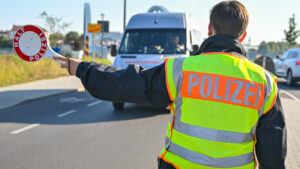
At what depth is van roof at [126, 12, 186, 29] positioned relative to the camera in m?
10.4

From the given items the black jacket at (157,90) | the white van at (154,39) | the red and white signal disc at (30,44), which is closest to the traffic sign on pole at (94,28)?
the white van at (154,39)

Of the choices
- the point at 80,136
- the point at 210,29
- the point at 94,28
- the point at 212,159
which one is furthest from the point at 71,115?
the point at 94,28

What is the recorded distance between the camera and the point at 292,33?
5484 centimetres

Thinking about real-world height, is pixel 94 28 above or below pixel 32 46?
above

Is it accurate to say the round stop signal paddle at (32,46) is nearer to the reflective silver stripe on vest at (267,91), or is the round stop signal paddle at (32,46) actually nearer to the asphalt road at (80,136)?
the reflective silver stripe on vest at (267,91)

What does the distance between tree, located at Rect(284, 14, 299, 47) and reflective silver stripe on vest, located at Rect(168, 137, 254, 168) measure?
57.1 m

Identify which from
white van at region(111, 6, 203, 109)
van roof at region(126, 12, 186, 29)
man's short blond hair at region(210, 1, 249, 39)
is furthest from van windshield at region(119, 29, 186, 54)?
man's short blond hair at region(210, 1, 249, 39)

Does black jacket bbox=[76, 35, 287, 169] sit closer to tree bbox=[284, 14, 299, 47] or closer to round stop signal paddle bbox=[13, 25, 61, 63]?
round stop signal paddle bbox=[13, 25, 61, 63]

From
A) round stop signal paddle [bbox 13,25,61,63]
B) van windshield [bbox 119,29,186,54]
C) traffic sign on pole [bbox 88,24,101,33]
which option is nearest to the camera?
round stop signal paddle [bbox 13,25,61,63]

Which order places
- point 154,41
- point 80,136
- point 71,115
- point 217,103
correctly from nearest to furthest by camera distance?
point 217,103, point 80,136, point 71,115, point 154,41

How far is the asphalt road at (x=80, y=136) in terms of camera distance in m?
5.06

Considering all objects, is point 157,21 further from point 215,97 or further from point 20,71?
point 20,71

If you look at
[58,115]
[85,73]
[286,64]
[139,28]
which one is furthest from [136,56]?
[286,64]

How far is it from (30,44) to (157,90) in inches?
31.9
